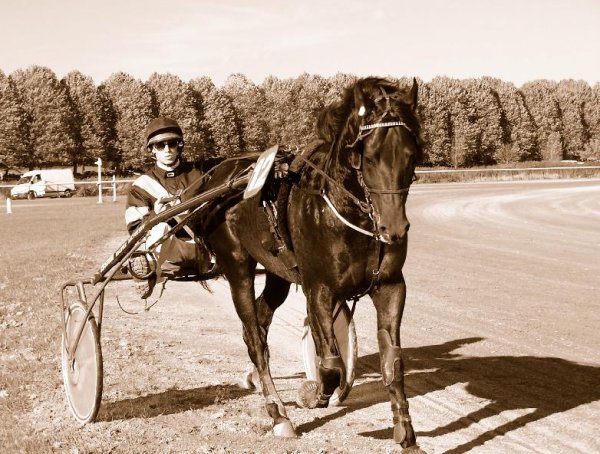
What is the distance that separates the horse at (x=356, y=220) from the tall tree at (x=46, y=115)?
6086cm

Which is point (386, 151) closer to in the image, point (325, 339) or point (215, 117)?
point (325, 339)

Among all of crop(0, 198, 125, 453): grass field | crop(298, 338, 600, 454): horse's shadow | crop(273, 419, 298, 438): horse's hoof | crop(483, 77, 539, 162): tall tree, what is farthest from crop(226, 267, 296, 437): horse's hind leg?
crop(483, 77, 539, 162): tall tree

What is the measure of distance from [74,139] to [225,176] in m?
62.2

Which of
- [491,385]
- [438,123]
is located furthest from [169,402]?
[438,123]

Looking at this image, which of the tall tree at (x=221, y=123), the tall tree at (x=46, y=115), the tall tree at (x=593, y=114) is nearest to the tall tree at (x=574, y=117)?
the tall tree at (x=593, y=114)

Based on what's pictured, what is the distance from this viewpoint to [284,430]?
16.6 ft

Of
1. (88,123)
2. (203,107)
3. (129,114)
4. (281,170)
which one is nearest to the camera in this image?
(281,170)

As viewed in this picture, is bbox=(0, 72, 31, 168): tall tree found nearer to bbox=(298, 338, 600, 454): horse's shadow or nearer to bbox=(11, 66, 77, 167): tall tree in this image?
bbox=(11, 66, 77, 167): tall tree

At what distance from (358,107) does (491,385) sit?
10.0ft

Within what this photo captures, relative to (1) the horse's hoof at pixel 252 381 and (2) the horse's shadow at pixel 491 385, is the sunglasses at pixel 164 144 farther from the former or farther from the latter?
(2) the horse's shadow at pixel 491 385

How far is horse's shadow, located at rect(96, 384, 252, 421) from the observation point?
561cm

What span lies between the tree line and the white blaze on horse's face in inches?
2261

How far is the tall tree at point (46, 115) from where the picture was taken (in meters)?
62.5

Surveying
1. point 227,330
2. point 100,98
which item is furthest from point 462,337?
point 100,98
